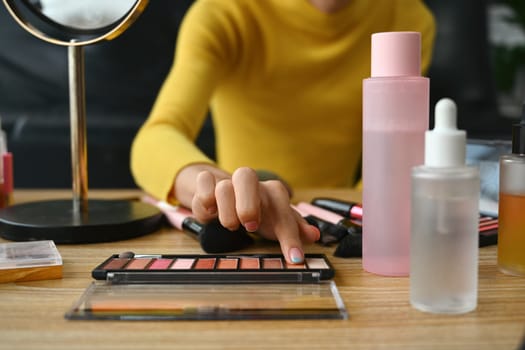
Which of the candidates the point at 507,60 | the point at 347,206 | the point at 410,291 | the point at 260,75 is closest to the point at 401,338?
the point at 410,291

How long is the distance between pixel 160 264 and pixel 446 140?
0.65 feet

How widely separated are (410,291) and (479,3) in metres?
1.34

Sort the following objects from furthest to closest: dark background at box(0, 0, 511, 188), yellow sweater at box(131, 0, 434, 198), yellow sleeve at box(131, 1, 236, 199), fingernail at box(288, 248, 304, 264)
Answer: dark background at box(0, 0, 511, 188) → yellow sweater at box(131, 0, 434, 198) → yellow sleeve at box(131, 1, 236, 199) → fingernail at box(288, 248, 304, 264)

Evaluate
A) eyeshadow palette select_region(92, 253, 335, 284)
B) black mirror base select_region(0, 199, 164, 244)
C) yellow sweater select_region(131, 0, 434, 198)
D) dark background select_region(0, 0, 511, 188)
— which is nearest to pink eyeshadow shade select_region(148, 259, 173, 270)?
eyeshadow palette select_region(92, 253, 335, 284)

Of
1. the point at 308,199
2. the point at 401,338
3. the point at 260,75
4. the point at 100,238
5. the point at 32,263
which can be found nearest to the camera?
the point at 401,338

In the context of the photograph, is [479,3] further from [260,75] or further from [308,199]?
[308,199]

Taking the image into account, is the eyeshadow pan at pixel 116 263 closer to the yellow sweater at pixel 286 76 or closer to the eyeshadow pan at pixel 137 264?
the eyeshadow pan at pixel 137 264

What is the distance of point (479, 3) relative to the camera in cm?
151

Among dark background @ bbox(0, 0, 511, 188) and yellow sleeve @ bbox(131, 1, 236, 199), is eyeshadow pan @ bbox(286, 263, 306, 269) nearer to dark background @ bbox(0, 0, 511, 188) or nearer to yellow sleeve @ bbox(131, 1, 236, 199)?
yellow sleeve @ bbox(131, 1, 236, 199)

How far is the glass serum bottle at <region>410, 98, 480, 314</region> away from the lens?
1.04 ft

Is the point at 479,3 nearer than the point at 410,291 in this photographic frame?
No

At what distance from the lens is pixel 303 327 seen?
312 millimetres

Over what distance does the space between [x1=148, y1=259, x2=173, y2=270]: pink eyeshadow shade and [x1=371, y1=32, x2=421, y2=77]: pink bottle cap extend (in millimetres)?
183

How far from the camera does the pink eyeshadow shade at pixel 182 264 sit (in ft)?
1.27
